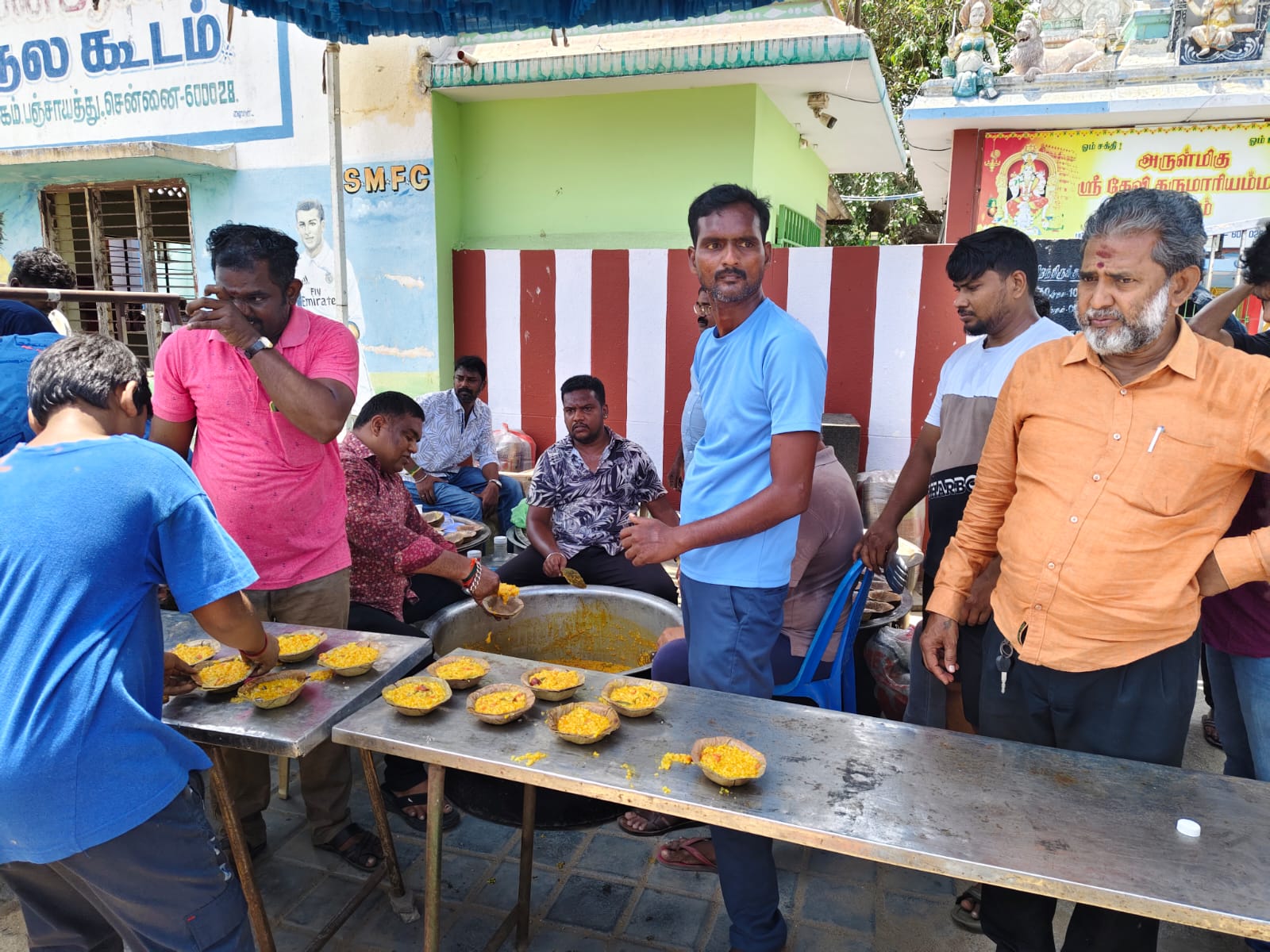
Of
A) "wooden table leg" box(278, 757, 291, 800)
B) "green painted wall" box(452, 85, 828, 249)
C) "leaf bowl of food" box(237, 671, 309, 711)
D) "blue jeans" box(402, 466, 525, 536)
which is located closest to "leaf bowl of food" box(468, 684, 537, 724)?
"leaf bowl of food" box(237, 671, 309, 711)

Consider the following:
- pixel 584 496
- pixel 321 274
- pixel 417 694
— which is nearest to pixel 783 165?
pixel 321 274

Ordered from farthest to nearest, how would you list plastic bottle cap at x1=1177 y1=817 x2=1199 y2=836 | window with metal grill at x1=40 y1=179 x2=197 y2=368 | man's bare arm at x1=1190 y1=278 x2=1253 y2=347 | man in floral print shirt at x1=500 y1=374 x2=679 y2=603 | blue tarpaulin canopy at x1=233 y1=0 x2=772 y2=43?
window with metal grill at x1=40 y1=179 x2=197 y2=368 < man in floral print shirt at x1=500 y1=374 x2=679 y2=603 < blue tarpaulin canopy at x1=233 y1=0 x2=772 y2=43 < man's bare arm at x1=1190 y1=278 x2=1253 y2=347 < plastic bottle cap at x1=1177 y1=817 x2=1199 y2=836

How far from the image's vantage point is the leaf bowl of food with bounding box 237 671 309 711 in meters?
1.97

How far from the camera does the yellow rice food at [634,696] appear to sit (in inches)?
79.5

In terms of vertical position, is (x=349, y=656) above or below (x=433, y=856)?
above

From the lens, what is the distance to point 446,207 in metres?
6.55

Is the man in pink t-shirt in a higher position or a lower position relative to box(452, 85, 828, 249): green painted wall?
lower

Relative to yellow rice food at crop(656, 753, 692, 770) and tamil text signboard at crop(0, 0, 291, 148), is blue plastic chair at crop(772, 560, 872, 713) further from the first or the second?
tamil text signboard at crop(0, 0, 291, 148)

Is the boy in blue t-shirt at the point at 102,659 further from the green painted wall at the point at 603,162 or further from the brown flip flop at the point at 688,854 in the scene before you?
the green painted wall at the point at 603,162

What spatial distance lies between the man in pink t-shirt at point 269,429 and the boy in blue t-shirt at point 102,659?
0.71m

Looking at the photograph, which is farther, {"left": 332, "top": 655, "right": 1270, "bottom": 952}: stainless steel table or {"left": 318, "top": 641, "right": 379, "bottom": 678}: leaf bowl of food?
{"left": 318, "top": 641, "right": 379, "bottom": 678}: leaf bowl of food

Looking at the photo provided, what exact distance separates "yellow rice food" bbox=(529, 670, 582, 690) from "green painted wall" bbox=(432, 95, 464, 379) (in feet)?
15.7

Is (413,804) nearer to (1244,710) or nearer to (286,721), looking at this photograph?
(286,721)

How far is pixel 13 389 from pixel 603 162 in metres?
4.71
